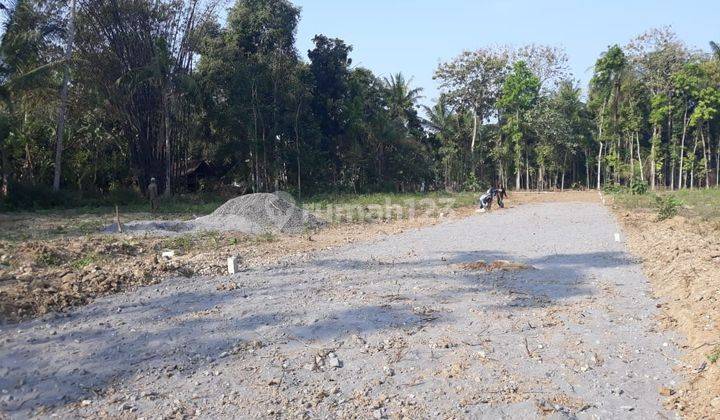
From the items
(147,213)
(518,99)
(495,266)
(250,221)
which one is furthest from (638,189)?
(495,266)

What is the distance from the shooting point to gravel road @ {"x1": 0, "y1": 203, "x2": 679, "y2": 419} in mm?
4094

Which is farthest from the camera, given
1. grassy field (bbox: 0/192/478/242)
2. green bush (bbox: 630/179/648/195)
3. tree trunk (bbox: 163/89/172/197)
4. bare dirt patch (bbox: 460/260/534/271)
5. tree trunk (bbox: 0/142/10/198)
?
green bush (bbox: 630/179/648/195)

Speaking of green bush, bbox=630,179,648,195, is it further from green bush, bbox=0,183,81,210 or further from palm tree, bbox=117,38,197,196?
green bush, bbox=0,183,81,210

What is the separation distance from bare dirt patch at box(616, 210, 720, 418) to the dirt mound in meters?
7.15

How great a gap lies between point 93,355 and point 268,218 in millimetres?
9121

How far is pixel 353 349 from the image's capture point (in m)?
5.07

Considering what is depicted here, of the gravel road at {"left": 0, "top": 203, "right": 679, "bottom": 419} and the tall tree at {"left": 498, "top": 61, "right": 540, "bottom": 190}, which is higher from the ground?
the tall tree at {"left": 498, "top": 61, "right": 540, "bottom": 190}

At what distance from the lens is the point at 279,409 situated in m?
4.01

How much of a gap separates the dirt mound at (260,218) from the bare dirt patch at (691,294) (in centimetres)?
715

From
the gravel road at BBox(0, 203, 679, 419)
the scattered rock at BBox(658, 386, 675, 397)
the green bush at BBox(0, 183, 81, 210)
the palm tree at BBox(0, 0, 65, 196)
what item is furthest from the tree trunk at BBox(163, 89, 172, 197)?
the scattered rock at BBox(658, 386, 675, 397)

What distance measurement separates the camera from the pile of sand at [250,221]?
13070mm

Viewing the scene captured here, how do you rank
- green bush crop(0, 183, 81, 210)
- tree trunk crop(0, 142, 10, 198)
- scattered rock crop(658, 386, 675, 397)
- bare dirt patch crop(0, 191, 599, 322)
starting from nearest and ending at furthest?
scattered rock crop(658, 386, 675, 397) → bare dirt patch crop(0, 191, 599, 322) → green bush crop(0, 183, 81, 210) → tree trunk crop(0, 142, 10, 198)

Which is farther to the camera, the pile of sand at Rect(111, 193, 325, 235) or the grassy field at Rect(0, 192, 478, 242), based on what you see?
the grassy field at Rect(0, 192, 478, 242)

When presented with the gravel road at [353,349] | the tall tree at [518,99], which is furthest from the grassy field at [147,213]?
the tall tree at [518,99]
